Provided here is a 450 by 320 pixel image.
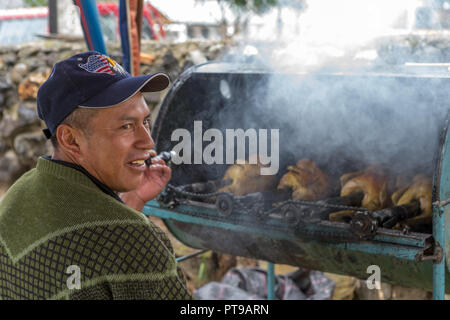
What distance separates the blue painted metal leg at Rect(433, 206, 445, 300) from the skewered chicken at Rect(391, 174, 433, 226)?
1.23 ft

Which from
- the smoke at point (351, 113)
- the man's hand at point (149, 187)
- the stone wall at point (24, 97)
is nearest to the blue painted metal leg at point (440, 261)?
the smoke at point (351, 113)

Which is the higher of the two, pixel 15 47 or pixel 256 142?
pixel 15 47

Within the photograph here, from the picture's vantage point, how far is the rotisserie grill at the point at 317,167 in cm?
233

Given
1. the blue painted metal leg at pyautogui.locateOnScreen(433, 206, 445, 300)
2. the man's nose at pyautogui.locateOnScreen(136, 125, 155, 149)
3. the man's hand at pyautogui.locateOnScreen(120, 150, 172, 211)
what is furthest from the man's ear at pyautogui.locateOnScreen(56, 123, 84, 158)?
the blue painted metal leg at pyautogui.locateOnScreen(433, 206, 445, 300)

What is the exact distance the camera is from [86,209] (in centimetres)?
144

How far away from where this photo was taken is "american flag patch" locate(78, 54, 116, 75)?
158cm

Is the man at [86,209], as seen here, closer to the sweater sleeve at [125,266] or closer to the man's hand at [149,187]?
the sweater sleeve at [125,266]

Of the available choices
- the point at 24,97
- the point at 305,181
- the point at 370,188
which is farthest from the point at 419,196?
the point at 24,97

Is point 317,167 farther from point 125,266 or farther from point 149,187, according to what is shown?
point 125,266

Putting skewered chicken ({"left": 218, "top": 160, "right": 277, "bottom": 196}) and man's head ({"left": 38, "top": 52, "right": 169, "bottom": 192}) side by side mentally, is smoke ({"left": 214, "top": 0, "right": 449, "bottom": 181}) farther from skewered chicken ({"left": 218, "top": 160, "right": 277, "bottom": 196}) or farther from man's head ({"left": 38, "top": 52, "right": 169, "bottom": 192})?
man's head ({"left": 38, "top": 52, "right": 169, "bottom": 192})
